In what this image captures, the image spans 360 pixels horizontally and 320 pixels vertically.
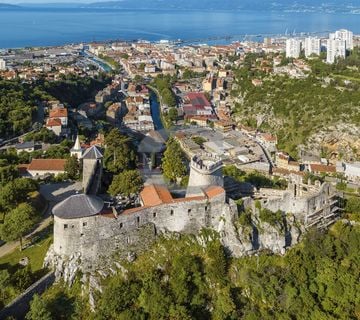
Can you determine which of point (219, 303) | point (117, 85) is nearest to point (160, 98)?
point (117, 85)

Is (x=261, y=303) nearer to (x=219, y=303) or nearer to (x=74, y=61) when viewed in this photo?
(x=219, y=303)

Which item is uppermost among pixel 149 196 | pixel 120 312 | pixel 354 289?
pixel 149 196

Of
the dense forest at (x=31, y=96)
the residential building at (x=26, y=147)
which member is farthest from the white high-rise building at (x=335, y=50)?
the residential building at (x=26, y=147)

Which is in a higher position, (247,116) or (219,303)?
(219,303)

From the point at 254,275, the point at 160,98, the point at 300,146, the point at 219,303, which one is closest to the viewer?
the point at 219,303

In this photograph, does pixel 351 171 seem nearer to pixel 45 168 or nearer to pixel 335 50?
pixel 45 168

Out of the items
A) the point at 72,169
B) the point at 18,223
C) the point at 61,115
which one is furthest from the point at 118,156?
the point at 61,115

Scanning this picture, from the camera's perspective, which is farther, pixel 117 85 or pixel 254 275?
pixel 117 85

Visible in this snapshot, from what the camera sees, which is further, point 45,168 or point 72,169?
point 45,168
